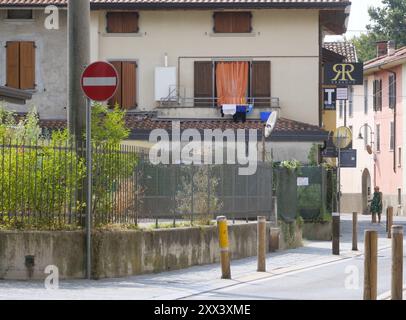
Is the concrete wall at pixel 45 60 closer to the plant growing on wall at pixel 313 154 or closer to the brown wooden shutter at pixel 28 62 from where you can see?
the brown wooden shutter at pixel 28 62

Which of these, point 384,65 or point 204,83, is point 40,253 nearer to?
point 204,83

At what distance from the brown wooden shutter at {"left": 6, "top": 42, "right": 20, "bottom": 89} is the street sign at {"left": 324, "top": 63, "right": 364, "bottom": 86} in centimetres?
1189

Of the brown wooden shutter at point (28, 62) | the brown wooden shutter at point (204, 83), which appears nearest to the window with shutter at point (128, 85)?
the brown wooden shutter at point (204, 83)

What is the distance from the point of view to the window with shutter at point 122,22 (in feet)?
150

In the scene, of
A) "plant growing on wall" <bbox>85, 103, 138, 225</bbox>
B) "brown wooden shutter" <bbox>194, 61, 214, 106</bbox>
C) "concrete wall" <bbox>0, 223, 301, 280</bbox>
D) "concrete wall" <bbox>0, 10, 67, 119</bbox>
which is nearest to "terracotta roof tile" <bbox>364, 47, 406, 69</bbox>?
"brown wooden shutter" <bbox>194, 61, 214, 106</bbox>

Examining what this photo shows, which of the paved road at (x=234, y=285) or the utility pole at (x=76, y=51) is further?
the utility pole at (x=76, y=51)

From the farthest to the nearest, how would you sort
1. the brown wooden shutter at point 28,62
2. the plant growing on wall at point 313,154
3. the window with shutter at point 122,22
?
the window with shutter at point 122,22 < the brown wooden shutter at point 28,62 < the plant growing on wall at point 313,154

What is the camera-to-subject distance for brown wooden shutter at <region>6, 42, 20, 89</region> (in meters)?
45.0

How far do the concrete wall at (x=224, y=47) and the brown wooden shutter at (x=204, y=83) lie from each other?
23 centimetres

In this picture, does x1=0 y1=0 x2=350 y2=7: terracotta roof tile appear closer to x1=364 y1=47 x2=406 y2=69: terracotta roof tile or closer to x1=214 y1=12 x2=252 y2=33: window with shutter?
x1=214 y1=12 x2=252 y2=33: window with shutter

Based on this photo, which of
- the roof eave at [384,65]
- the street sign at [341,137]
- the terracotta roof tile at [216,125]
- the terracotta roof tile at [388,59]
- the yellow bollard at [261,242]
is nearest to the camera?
the yellow bollard at [261,242]

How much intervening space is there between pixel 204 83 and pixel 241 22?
9.08 ft

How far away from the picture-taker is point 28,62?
45406 mm
